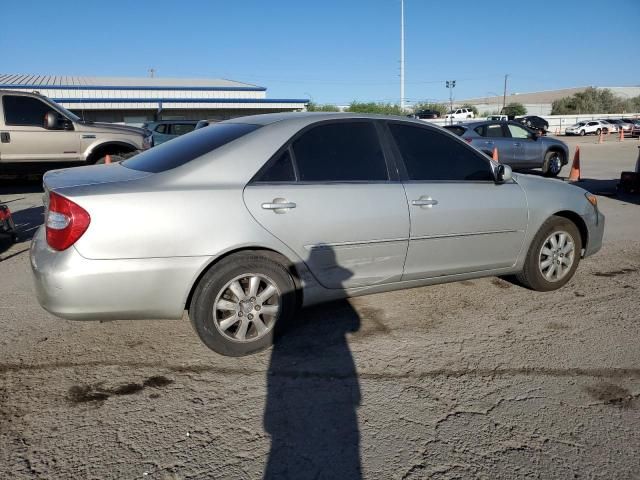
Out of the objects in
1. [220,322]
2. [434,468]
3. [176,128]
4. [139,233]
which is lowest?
[434,468]

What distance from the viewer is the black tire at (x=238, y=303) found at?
10.6ft

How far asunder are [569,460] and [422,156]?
2.41 metres

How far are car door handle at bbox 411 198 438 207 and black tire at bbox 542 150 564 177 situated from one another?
1215 cm

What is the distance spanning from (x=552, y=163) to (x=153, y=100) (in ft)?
84.4

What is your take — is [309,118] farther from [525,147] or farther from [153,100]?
[153,100]

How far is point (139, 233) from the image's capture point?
302 cm

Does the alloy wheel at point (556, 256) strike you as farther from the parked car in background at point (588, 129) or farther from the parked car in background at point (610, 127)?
the parked car in background at point (610, 127)

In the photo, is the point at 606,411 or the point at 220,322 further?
the point at 220,322

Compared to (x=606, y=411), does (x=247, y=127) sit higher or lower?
higher

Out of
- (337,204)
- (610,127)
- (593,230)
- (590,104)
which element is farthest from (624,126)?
(337,204)

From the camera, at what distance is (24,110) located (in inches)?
384

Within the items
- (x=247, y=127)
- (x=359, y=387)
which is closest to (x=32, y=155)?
(x=247, y=127)

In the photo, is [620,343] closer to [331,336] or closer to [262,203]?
[331,336]

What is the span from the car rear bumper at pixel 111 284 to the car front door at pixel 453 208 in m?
1.69
